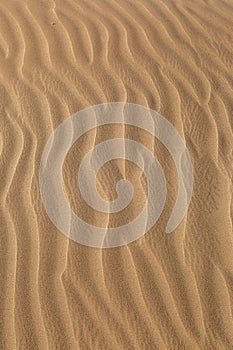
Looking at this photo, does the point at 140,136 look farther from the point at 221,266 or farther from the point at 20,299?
the point at 20,299

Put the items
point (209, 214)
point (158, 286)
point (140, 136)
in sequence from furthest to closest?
point (140, 136) → point (209, 214) → point (158, 286)

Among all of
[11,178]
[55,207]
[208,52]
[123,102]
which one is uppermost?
[208,52]

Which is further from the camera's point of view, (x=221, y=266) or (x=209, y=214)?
(x=209, y=214)

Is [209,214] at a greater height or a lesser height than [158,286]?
greater

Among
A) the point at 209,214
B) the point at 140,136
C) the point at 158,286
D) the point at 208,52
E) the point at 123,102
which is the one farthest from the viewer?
the point at 208,52

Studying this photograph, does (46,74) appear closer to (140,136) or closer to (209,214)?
(140,136)

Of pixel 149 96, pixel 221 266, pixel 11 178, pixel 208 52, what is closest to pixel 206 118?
pixel 149 96
